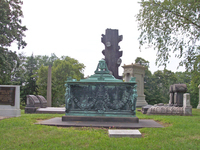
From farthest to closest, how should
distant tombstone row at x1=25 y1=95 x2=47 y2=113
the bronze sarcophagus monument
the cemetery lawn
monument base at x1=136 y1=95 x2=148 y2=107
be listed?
monument base at x1=136 y1=95 x2=148 y2=107
distant tombstone row at x1=25 y1=95 x2=47 y2=113
the bronze sarcophagus monument
the cemetery lawn

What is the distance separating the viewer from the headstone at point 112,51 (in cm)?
1007

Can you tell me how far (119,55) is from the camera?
33.2 ft

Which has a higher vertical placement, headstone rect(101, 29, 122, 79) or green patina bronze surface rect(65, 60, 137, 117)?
headstone rect(101, 29, 122, 79)

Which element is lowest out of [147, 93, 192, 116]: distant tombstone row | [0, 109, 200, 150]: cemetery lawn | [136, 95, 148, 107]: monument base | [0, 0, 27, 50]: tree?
[136, 95, 148, 107]: monument base

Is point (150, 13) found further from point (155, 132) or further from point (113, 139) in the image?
point (113, 139)

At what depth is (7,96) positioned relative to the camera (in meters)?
10.1

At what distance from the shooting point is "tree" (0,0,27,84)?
1770 cm

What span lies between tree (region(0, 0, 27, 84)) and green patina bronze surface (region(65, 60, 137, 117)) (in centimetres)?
1175

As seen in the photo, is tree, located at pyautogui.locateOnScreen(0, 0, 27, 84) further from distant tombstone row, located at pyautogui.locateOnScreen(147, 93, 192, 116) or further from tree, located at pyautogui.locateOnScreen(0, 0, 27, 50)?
distant tombstone row, located at pyautogui.locateOnScreen(147, 93, 192, 116)

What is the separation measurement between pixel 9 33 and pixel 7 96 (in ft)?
33.4

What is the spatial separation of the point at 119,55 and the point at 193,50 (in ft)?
12.5

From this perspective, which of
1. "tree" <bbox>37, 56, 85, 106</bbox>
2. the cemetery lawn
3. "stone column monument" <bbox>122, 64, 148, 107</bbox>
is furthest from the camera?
"tree" <bbox>37, 56, 85, 106</bbox>

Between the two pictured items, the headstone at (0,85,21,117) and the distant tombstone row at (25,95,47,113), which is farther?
the distant tombstone row at (25,95,47,113)

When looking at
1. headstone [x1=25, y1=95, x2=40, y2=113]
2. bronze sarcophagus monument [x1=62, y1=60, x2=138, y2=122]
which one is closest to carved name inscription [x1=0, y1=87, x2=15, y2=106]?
headstone [x1=25, y1=95, x2=40, y2=113]
